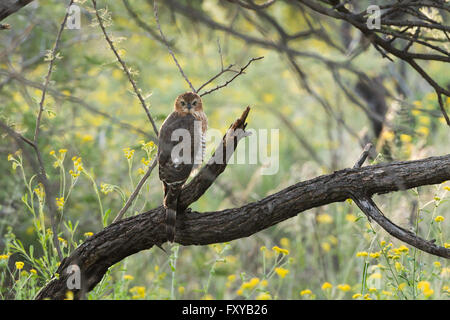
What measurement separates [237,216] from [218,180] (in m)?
1.52

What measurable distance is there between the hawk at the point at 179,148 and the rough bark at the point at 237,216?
0.28 ft

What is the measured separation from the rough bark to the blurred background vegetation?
249 mm

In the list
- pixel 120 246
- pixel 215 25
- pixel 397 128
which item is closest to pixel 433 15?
pixel 397 128

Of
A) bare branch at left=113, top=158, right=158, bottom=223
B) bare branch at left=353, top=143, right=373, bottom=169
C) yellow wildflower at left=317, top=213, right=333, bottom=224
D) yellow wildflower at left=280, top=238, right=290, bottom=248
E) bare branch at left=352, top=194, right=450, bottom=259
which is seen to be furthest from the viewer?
yellow wildflower at left=280, top=238, right=290, bottom=248

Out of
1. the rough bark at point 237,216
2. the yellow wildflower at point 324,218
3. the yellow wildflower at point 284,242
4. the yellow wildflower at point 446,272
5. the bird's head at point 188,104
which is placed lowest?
the yellow wildflower at point 446,272

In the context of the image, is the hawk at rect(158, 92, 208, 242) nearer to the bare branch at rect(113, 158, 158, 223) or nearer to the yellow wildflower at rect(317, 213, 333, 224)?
the bare branch at rect(113, 158, 158, 223)

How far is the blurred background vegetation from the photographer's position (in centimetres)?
378

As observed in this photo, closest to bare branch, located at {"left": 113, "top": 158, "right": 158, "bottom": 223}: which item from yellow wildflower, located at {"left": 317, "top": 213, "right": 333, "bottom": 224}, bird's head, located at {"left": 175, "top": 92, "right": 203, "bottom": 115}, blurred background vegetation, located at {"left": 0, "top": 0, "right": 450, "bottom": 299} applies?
blurred background vegetation, located at {"left": 0, "top": 0, "right": 450, "bottom": 299}

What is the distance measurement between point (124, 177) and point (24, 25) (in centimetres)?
193

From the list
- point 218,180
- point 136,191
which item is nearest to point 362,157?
point 136,191

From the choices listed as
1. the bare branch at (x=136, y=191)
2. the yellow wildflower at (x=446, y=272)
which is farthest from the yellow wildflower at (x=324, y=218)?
the bare branch at (x=136, y=191)

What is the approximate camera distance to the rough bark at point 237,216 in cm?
292

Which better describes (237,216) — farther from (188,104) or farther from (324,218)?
(324,218)

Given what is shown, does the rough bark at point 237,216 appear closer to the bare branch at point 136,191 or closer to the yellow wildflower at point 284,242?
the bare branch at point 136,191
